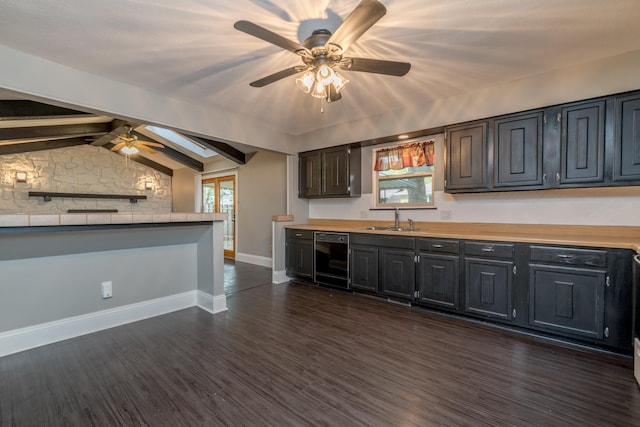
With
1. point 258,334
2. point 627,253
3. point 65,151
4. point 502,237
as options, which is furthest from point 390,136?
point 65,151

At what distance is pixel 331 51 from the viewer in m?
1.95

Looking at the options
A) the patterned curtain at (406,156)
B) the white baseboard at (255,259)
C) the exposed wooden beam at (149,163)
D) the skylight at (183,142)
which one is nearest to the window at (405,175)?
the patterned curtain at (406,156)

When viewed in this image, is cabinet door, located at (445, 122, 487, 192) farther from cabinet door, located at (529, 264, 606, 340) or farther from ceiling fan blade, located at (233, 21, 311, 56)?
ceiling fan blade, located at (233, 21, 311, 56)

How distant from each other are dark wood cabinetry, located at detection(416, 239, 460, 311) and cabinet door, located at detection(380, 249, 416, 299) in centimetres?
9

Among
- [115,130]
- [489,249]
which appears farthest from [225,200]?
[489,249]

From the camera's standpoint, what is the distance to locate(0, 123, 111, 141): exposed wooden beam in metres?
4.72

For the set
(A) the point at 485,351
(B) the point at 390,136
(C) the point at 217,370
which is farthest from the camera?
(B) the point at 390,136

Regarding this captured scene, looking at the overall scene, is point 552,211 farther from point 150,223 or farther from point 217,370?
point 150,223

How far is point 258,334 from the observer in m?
2.62

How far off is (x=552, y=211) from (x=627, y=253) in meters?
0.78

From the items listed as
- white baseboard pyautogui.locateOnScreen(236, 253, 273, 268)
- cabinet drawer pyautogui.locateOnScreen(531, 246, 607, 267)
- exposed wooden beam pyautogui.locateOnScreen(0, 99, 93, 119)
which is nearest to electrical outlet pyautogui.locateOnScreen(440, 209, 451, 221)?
cabinet drawer pyautogui.locateOnScreen(531, 246, 607, 267)

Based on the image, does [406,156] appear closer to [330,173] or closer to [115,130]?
[330,173]

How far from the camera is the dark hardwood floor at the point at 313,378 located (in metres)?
1.57

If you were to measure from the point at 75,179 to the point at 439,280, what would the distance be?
26.9ft
